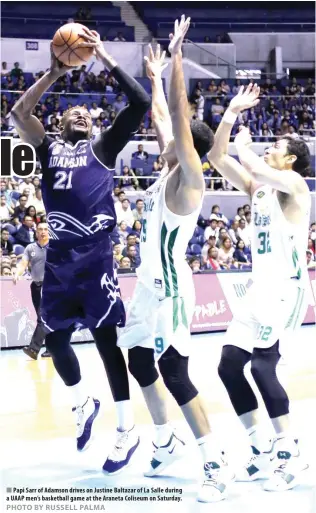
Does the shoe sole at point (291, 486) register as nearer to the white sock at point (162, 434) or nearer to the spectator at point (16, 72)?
the white sock at point (162, 434)

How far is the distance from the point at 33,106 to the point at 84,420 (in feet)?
7.15

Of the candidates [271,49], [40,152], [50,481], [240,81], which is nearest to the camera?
[50,481]

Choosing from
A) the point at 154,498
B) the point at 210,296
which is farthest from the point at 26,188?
the point at 154,498

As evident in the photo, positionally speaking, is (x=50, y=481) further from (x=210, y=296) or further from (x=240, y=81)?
(x=240, y=81)

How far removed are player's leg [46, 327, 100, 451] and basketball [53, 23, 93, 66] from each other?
180 centimetres

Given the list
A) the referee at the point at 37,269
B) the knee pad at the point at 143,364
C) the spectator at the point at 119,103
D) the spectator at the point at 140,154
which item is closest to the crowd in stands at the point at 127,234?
the referee at the point at 37,269

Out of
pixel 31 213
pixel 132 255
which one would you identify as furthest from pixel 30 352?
pixel 31 213

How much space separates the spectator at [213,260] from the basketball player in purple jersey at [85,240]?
9.65 metres

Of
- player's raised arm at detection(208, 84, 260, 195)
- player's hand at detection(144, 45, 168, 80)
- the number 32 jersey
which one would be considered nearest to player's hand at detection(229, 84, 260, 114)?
player's raised arm at detection(208, 84, 260, 195)

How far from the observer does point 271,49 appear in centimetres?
2570

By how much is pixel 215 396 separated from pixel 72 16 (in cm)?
1850

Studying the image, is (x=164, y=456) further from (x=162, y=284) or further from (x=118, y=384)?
(x=162, y=284)

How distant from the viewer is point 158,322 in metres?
4.89

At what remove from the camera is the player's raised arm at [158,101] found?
5.58 meters
